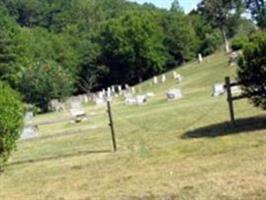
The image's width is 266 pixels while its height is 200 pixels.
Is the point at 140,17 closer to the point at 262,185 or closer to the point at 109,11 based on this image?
the point at 109,11

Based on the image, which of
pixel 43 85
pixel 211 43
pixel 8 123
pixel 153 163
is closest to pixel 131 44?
pixel 211 43

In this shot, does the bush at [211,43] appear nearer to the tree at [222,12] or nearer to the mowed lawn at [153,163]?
the tree at [222,12]

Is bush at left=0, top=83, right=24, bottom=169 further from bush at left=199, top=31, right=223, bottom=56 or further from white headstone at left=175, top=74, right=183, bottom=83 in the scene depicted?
bush at left=199, top=31, right=223, bottom=56

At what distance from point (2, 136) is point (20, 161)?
2.34 meters

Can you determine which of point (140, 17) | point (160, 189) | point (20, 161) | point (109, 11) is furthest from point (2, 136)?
point (109, 11)

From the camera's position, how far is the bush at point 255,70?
17750mm

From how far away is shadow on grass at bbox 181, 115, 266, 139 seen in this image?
57.2 feet

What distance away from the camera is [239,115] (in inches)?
854

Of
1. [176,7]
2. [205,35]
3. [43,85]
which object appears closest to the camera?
[43,85]

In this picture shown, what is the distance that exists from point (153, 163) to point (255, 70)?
5163mm

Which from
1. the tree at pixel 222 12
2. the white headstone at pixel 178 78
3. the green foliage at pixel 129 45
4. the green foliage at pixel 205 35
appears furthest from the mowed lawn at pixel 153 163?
the green foliage at pixel 205 35

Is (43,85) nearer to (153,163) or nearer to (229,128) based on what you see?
(229,128)

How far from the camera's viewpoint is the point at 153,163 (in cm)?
1413

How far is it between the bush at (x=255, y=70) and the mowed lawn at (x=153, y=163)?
740mm
